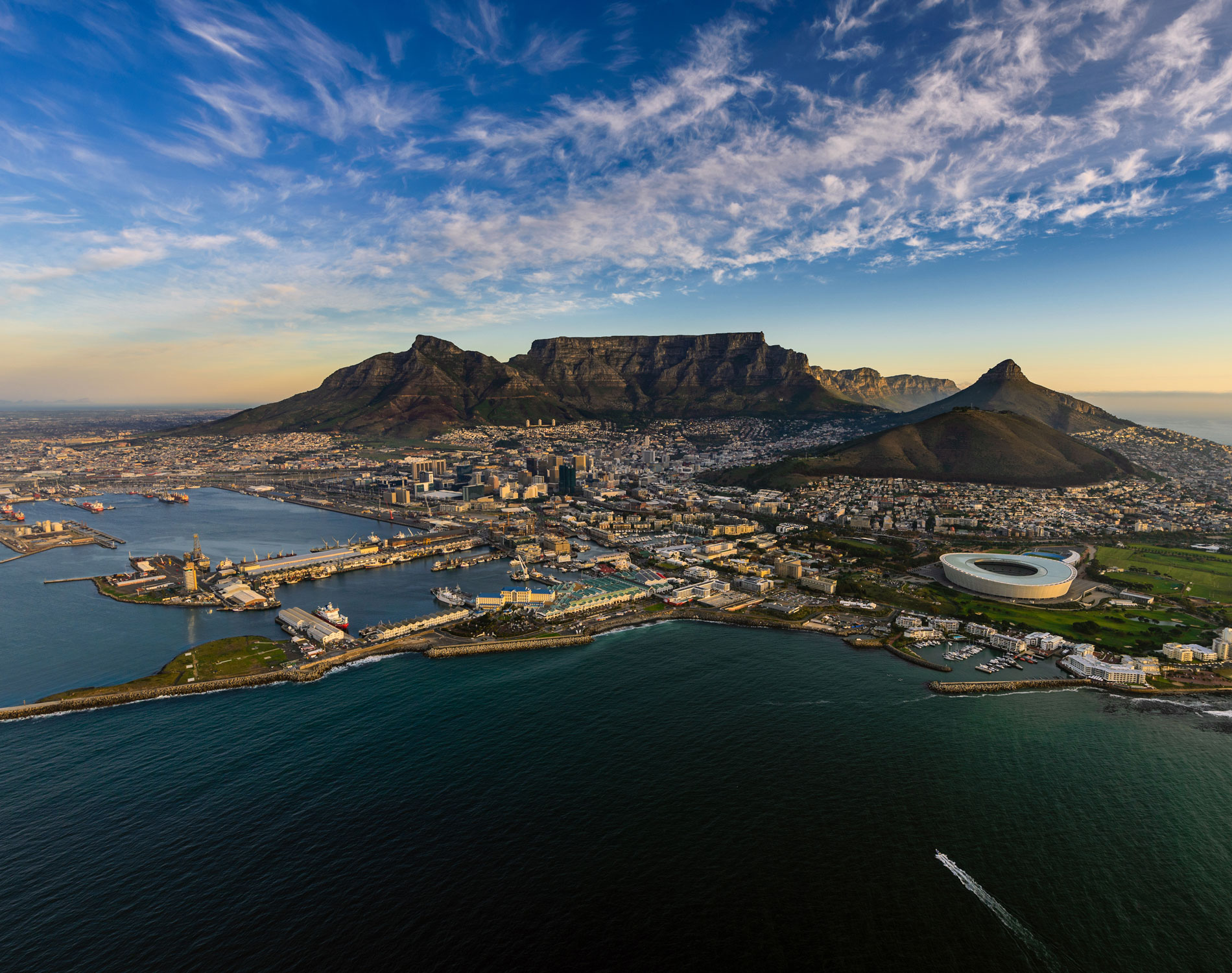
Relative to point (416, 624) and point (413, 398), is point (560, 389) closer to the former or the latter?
point (413, 398)

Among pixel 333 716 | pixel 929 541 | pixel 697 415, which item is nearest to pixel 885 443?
pixel 929 541

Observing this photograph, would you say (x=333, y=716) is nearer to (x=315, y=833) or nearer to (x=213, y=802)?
(x=213, y=802)

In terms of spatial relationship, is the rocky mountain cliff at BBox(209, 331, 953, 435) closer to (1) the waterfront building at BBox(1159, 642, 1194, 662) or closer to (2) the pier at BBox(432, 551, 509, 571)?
(2) the pier at BBox(432, 551, 509, 571)

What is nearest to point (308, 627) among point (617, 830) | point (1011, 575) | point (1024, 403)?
point (617, 830)

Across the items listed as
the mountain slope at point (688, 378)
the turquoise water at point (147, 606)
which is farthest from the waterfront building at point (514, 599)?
the mountain slope at point (688, 378)

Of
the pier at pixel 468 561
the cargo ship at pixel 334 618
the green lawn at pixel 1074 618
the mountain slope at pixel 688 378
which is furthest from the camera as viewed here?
the mountain slope at pixel 688 378

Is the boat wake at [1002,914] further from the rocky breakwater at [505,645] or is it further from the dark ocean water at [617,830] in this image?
the rocky breakwater at [505,645]

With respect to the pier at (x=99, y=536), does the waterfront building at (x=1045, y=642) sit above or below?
below
